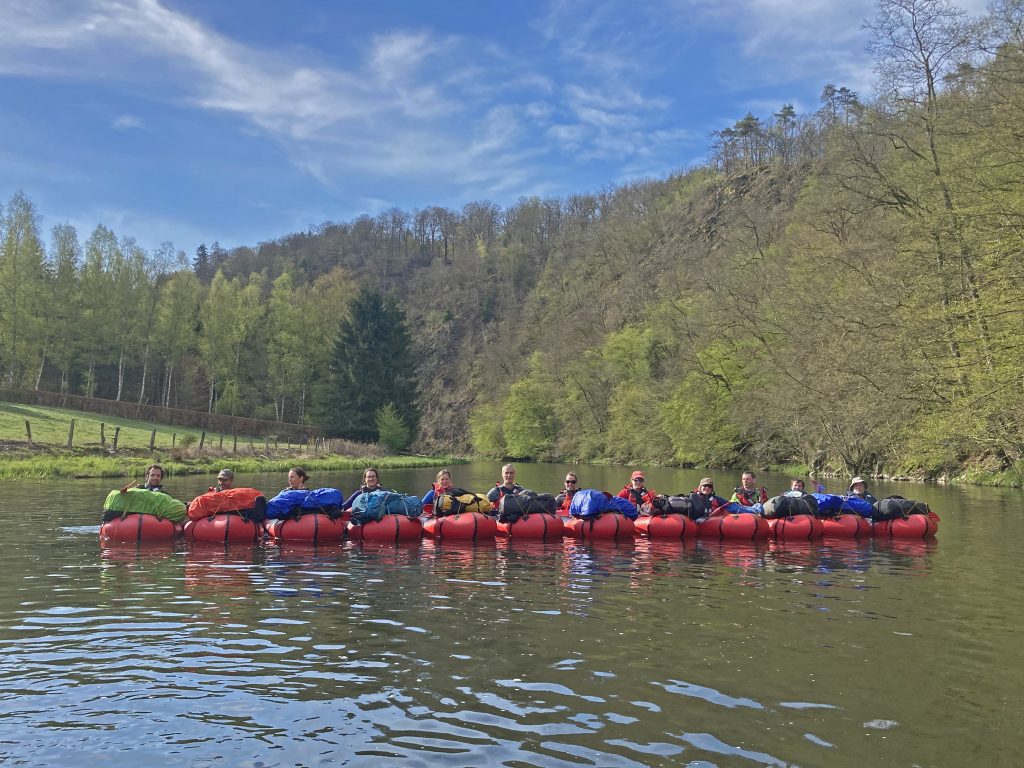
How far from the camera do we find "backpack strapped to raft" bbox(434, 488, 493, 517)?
15234mm

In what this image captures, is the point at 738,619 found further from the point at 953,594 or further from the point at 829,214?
the point at 829,214

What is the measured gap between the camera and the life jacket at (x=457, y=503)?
15.2 metres

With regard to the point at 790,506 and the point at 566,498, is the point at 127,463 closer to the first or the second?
the point at 566,498

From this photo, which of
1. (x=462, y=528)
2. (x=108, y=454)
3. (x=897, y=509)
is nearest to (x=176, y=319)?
(x=108, y=454)

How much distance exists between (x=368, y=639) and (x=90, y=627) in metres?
2.95

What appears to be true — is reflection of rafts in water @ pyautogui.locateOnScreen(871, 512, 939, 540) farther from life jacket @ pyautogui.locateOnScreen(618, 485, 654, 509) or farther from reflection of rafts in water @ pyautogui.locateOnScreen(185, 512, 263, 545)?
reflection of rafts in water @ pyautogui.locateOnScreen(185, 512, 263, 545)

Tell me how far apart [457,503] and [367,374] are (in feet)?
161

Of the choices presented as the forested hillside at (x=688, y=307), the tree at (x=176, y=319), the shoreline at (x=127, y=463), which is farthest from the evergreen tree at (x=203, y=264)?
the shoreline at (x=127, y=463)

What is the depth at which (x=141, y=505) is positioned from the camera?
14.0m

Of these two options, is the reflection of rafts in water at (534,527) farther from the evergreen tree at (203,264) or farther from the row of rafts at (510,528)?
the evergreen tree at (203,264)

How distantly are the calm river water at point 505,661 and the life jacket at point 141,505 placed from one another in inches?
59.4

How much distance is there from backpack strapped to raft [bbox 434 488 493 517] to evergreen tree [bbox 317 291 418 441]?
4730 centimetres

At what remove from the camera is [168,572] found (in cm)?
1117

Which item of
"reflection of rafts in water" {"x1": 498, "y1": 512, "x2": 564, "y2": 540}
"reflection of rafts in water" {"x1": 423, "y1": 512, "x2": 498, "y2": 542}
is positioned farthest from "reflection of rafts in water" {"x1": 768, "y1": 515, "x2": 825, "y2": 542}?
"reflection of rafts in water" {"x1": 423, "y1": 512, "x2": 498, "y2": 542}
